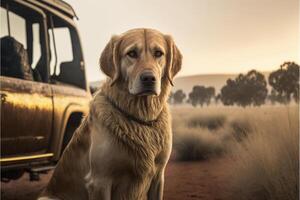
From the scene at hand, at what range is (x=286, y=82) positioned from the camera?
3658mm

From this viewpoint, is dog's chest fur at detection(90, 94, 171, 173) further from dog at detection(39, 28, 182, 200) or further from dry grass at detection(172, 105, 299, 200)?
dry grass at detection(172, 105, 299, 200)

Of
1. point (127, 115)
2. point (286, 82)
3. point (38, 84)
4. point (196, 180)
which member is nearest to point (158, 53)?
point (127, 115)

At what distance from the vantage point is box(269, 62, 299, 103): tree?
11.8ft

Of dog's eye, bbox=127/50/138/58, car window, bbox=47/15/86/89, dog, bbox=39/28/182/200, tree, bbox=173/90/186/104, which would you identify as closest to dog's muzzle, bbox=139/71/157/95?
dog, bbox=39/28/182/200

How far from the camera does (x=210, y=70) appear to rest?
11.6ft

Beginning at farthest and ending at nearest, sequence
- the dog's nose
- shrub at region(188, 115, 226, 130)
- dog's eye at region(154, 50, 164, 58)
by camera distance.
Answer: shrub at region(188, 115, 226, 130)
dog's eye at region(154, 50, 164, 58)
the dog's nose

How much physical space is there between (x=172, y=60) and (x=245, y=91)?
1331mm

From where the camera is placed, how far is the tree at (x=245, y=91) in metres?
3.64

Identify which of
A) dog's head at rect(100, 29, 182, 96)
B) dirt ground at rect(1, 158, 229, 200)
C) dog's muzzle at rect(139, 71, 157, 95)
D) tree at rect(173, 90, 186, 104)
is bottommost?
dirt ground at rect(1, 158, 229, 200)

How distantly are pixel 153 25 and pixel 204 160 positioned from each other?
1056 millimetres

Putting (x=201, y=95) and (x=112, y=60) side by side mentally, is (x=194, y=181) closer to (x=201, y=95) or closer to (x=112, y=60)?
(x=201, y=95)

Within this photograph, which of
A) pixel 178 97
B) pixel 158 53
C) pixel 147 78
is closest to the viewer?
pixel 147 78

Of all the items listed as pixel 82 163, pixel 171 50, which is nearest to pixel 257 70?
pixel 171 50

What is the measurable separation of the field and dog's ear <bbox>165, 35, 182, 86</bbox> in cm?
95
